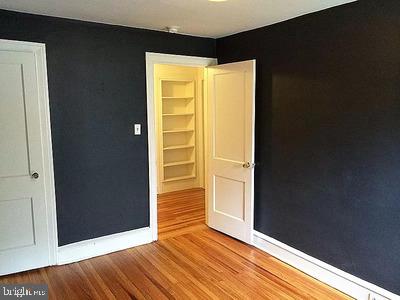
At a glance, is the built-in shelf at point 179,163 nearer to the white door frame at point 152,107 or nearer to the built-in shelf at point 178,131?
the built-in shelf at point 178,131

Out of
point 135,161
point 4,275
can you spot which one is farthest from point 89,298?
point 135,161

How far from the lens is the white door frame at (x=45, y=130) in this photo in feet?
8.84

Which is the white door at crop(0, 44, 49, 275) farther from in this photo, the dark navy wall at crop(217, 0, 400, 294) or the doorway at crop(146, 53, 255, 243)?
the dark navy wall at crop(217, 0, 400, 294)

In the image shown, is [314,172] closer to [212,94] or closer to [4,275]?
[212,94]

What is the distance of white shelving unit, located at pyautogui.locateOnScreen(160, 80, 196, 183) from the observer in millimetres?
5566

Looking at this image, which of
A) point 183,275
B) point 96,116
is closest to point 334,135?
point 183,275

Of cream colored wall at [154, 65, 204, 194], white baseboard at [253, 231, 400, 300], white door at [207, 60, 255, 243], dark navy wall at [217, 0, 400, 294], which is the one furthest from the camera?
cream colored wall at [154, 65, 204, 194]

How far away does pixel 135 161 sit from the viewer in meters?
3.38

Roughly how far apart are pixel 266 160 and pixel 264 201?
1.46 feet

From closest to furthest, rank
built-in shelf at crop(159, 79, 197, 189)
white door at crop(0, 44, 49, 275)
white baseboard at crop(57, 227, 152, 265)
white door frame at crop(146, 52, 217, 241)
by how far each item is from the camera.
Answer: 1. white door at crop(0, 44, 49, 275)
2. white baseboard at crop(57, 227, 152, 265)
3. white door frame at crop(146, 52, 217, 241)
4. built-in shelf at crop(159, 79, 197, 189)

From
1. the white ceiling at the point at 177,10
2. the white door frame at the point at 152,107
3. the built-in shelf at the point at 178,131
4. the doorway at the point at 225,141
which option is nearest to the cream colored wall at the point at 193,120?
the built-in shelf at the point at 178,131

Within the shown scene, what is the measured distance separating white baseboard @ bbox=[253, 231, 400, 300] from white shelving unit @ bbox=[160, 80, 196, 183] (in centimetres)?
262

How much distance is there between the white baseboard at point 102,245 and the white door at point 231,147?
3.04ft

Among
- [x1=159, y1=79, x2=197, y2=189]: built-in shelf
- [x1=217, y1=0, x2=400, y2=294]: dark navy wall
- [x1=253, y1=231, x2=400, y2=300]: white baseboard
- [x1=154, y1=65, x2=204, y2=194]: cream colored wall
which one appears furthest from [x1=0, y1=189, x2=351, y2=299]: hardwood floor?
[x1=159, y1=79, x2=197, y2=189]: built-in shelf
